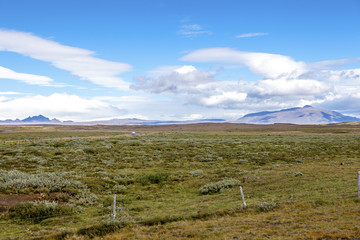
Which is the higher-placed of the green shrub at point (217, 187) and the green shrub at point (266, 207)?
the green shrub at point (266, 207)

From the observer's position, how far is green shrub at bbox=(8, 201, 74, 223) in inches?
583

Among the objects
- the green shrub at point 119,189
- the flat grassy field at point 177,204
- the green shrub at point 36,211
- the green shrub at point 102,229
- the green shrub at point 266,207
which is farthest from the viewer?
the green shrub at point 119,189

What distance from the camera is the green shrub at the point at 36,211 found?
14.8 meters

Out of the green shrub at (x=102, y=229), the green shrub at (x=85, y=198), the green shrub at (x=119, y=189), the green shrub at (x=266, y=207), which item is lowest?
the green shrub at (x=119, y=189)

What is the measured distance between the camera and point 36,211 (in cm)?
1516

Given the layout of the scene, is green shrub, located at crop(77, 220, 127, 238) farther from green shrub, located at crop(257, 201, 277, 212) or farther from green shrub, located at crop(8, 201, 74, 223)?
green shrub, located at crop(257, 201, 277, 212)

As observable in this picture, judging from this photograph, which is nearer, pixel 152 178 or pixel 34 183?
pixel 34 183

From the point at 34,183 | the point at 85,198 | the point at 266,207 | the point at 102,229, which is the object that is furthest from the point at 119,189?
the point at 266,207

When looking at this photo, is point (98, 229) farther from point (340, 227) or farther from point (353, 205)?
point (353, 205)

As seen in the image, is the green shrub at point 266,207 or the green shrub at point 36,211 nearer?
the green shrub at point 266,207

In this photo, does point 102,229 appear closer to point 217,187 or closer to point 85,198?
point 85,198

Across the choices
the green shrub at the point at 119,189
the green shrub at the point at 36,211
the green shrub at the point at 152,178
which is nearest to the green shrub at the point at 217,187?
the green shrub at the point at 152,178

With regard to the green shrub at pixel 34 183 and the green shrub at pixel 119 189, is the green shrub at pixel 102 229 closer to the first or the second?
the green shrub at pixel 34 183

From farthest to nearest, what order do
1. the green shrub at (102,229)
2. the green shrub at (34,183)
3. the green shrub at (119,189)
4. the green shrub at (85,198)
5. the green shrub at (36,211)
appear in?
the green shrub at (119,189) → the green shrub at (34,183) → the green shrub at (85,198) → the green shrub at (36,211) → the green shrub at (102,229)
